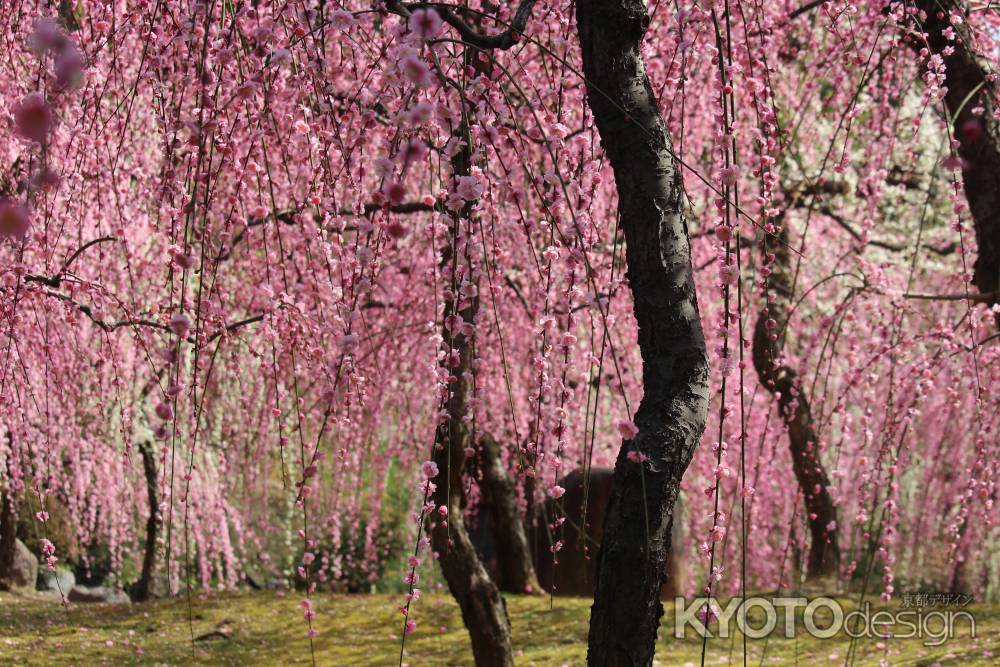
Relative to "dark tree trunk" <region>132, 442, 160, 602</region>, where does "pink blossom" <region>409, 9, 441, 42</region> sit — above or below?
above

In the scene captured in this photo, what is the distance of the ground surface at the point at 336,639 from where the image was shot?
5.50m

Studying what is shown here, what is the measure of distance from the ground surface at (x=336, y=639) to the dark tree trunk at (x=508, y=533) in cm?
41

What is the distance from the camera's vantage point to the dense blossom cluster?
220cm

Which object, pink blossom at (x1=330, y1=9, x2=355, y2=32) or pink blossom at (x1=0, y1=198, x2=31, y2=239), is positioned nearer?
pink blossom at (x1=0, y1=198, x2=31, y2=239)

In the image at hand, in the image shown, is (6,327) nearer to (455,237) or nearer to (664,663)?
(455,237)

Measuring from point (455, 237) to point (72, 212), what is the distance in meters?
3.02

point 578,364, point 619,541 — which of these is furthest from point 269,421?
point 619,541

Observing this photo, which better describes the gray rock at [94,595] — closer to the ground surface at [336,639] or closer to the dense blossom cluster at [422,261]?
the dense blossom cluster at [422,261]

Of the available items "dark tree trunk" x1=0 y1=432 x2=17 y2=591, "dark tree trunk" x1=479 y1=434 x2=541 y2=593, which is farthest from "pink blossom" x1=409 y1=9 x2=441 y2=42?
"dark tree trunk" x1=0 y1=432 x2=17 y2=591

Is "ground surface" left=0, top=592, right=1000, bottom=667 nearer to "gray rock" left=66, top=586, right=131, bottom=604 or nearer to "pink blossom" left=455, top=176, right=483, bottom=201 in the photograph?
"gray rock" left=66, top=586, right=131, bottom=604

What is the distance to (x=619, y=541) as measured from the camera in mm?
2100

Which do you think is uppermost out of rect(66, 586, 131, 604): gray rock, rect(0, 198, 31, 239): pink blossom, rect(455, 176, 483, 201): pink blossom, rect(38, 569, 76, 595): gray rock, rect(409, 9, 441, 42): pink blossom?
rect(409, 9, 441, 42): pink blossom

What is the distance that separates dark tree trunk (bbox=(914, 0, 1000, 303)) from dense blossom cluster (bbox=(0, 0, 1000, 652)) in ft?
0.41

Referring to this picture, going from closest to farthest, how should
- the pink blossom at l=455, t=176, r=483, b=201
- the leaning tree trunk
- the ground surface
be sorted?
the pink blossom at l=455, t=176, r=483, b=201
the leaning tree trunk
the ground surface
